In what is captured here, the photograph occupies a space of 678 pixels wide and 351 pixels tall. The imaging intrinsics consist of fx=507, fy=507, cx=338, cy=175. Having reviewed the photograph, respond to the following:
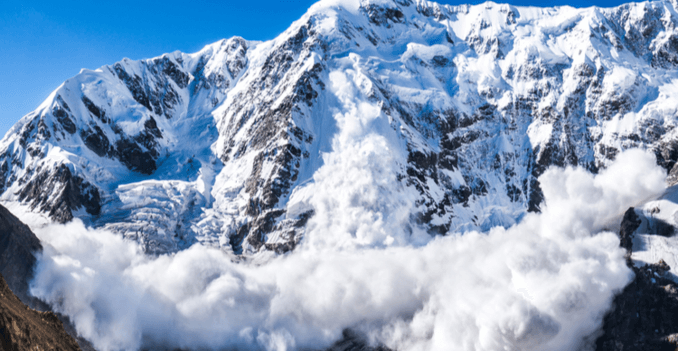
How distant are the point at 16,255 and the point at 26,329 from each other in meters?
167

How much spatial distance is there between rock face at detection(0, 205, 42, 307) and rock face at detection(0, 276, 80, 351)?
488 ft

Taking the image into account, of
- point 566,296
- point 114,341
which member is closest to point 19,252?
point 114,341

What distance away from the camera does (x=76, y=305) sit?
191 meters

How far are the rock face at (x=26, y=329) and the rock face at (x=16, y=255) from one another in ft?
488

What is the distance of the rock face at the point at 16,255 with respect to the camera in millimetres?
177125

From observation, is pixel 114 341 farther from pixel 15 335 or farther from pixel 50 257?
pixel 15 335

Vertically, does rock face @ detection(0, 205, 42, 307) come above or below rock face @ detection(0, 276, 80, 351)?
above

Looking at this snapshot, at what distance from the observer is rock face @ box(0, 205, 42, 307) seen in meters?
177

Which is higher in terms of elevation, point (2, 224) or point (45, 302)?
point (2, 224)

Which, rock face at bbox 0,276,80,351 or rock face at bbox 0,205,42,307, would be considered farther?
rock face at bbox 0,205,42,307

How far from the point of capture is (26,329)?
4238 centimetres

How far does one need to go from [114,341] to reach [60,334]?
534 ft

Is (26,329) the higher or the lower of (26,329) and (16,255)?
the lower

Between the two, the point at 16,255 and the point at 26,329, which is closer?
the point at 26,329
